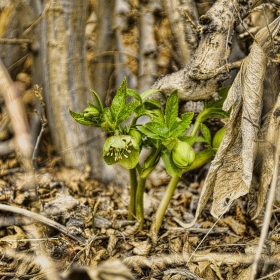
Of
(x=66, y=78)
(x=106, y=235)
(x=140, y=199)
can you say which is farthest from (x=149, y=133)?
(x=66, y=78)

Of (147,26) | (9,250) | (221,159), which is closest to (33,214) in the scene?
(9,250)

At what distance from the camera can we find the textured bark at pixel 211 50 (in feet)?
3.88

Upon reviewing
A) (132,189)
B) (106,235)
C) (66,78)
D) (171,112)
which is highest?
(66,78)

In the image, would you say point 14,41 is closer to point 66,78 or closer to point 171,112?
point 66,78

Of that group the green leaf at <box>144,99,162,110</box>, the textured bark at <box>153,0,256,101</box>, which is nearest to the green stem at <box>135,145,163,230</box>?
the green leaf at <box>144,99,162,110</box>

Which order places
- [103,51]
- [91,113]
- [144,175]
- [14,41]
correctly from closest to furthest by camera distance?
[91,113]
[144,175]
[14,41]
[103,51]

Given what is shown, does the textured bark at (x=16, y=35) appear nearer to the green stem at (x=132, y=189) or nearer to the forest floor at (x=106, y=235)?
the forest floor at (x=106, y=235)

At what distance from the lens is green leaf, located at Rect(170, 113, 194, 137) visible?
103cm

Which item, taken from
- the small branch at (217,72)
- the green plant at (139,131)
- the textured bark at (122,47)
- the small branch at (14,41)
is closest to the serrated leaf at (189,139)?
the green plant at (139,131)

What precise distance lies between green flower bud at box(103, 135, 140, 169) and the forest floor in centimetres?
25

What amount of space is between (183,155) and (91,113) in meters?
0.26

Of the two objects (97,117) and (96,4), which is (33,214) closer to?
(97,117)

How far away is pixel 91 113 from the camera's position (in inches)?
40.0

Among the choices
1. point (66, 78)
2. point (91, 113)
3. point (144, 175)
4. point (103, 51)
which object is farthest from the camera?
point (103, 51)
